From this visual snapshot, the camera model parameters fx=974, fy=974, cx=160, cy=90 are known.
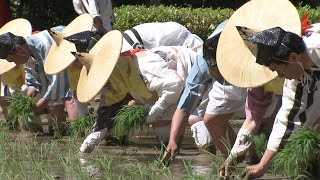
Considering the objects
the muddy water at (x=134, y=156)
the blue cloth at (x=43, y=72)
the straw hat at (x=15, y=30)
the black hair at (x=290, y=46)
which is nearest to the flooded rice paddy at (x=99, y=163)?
the muddy water at (x=134, y=156)

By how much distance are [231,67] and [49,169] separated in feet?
4.44

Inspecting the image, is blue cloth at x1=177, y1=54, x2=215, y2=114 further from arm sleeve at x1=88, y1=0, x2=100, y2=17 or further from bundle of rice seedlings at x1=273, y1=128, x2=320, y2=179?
arm sleeve at x1=88, y1=0, x2=100, y2=17

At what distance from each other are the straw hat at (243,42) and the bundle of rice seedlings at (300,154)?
44cm

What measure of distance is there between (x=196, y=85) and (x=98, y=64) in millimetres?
906

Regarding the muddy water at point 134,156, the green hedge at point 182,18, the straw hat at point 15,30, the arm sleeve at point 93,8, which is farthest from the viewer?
the green hedge at point 182,18

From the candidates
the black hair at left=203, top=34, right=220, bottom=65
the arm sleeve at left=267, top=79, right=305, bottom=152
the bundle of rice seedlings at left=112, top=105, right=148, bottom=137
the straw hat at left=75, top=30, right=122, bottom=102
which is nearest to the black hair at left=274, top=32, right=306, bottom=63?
the arm sleeve at left=267, top=79, right=305, bottom=152

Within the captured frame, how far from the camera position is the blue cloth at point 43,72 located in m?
9.37

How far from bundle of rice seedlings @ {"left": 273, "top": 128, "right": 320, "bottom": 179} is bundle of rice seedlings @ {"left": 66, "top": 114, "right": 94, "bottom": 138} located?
10.5ft

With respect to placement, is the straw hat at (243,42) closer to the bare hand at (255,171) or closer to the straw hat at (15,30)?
the bare hand at (255,171)

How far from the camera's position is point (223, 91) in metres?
6.96

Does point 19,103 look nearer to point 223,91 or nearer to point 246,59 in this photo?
point 223,91

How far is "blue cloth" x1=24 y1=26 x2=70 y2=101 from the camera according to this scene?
937 centimetres

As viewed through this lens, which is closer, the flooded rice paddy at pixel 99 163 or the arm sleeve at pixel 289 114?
the arm sleeve at pixel 289 114

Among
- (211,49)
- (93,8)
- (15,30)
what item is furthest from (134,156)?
(93,8)
